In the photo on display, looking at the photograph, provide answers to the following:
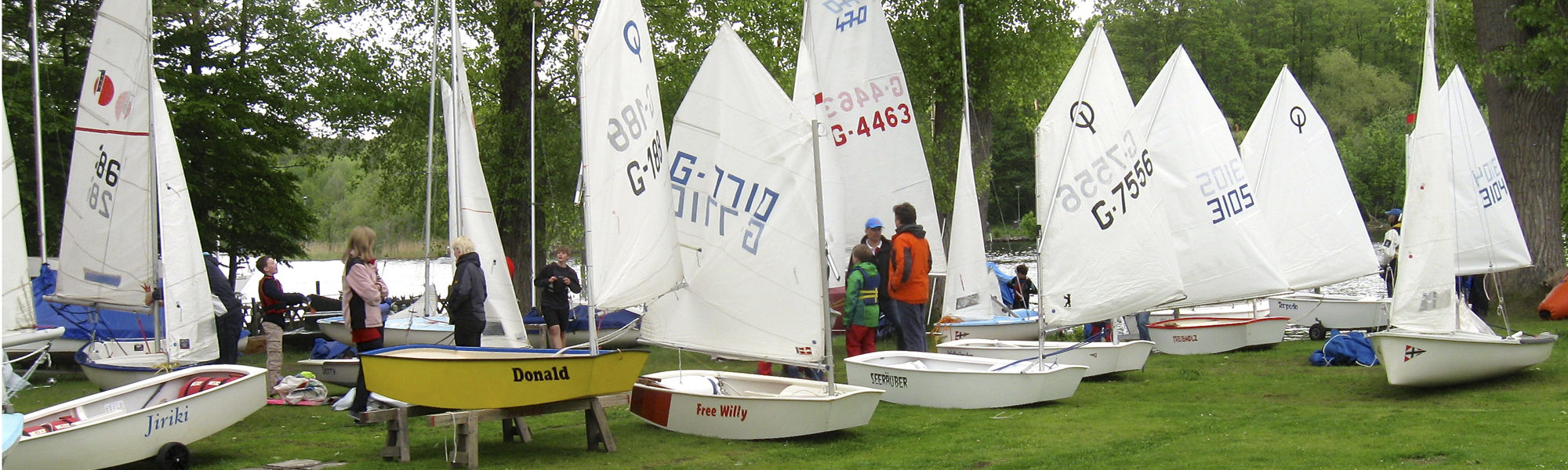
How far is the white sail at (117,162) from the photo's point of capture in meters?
9.41

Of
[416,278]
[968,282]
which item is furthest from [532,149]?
[416,278]

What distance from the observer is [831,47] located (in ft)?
44.5

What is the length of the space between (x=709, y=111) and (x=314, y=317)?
39.5 ft

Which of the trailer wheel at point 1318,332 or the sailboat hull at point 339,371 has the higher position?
the sailboat hull at point 339,371

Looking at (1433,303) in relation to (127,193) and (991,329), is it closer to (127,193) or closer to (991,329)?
(991,329)

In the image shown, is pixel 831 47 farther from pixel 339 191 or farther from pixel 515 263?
pixel 339 191

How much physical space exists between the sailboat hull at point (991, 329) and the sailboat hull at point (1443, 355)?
15.6 feet

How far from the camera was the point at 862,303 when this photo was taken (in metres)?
10.1

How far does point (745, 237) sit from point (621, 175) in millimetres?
938

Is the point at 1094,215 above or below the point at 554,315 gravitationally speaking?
above

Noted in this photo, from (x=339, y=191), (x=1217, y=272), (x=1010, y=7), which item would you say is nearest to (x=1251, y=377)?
(x=1217, y=272)

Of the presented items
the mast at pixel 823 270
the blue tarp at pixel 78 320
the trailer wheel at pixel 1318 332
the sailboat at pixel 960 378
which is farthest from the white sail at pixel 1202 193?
the blue tarp at pixel 78 320

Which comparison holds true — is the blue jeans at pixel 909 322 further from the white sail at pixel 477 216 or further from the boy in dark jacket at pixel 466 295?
the white sail at pixel 477 216

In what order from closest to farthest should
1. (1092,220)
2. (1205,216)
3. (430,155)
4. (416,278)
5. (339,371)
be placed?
(1092,220) → (339,371) → (1205,216) → (430,155) → (416,278)
